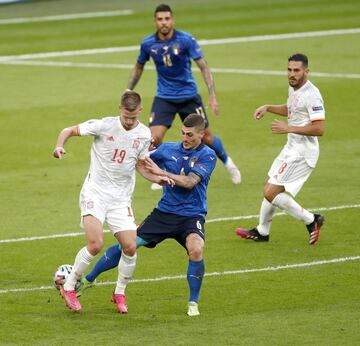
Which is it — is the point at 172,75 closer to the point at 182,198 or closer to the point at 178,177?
the point at 182,198

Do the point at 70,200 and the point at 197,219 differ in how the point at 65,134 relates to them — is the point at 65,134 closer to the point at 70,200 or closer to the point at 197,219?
the point at 197,219

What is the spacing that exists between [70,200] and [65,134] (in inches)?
225

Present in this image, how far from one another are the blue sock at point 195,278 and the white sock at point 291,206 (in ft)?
10.3

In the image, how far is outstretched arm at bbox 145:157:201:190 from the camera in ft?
40.4

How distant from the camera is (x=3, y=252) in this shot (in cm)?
1508

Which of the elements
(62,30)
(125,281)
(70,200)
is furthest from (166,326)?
(62,30)

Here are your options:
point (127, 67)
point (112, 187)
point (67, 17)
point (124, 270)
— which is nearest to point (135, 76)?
point (112, 187)

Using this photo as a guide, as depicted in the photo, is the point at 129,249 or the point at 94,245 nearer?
the point at 94,245

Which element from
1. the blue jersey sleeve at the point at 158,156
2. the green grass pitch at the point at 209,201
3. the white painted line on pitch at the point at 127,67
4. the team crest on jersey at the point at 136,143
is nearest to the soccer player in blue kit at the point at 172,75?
the green grass pitch at the point at 209,201

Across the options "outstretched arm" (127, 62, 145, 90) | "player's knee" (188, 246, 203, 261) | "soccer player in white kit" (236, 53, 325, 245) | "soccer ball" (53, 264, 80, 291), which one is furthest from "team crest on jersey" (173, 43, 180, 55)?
"player's knee" (188, 246, 203, 261)

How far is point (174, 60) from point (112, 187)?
6450mm

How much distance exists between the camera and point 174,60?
1861cm

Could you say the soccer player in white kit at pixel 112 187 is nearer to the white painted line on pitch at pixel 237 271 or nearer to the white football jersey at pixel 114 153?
the white football jersey at pixel 114 153

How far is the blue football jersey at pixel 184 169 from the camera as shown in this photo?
12727 millimetres
